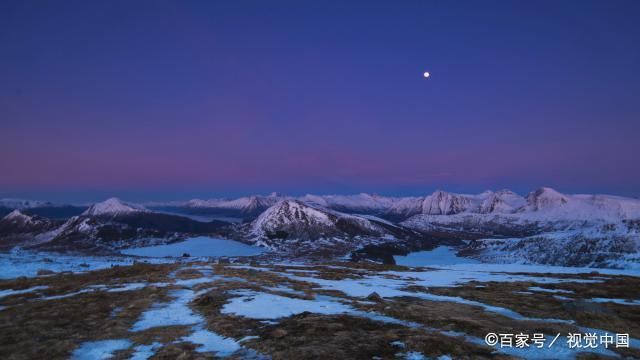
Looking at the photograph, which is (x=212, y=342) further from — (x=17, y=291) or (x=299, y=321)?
(x=17, y=291)

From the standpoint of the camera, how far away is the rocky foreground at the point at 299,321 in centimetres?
1472

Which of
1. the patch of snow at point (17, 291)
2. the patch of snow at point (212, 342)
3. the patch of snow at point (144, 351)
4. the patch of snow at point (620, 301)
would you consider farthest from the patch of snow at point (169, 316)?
the patch of snow at point (620, 301)

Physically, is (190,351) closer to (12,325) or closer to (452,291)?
(12,325)

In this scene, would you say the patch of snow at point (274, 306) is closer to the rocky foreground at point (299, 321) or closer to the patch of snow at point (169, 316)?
the rocky foreground at point (299, 321)

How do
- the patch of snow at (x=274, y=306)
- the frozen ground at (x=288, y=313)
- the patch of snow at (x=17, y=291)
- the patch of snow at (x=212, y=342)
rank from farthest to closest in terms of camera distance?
the patch of snow at (x=17, y=291)
the patch of snow at (x=274, y=306)
the frozen ground at (x=288, y=313)
the patch of snow at (x=212, y=342)

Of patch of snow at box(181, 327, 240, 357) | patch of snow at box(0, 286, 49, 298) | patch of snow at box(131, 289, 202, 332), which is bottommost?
patch of snow at box(0, 286, 49, 298)

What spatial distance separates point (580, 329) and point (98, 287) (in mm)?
35397

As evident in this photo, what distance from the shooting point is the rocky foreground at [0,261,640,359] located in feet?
48.3

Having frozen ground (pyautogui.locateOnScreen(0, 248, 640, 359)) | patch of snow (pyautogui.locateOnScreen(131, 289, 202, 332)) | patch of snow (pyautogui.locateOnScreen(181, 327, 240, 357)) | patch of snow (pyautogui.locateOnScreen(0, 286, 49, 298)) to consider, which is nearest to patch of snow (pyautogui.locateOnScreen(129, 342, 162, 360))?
frozen ground (pyautogui.locateOnScreen(0, 248, 640, 359))

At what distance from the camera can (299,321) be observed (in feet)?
63.3

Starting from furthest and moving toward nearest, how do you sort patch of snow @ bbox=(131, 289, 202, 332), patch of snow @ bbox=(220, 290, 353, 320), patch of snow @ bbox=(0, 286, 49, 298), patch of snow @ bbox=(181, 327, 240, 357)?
1. patch of snow @ bbox=(0, 286, 49, 298)
2. patch of snow @ bbox=(220, 290, 353, 320)
3. patch of snow @ bbox=(131, 289, 202, 332)
4. patch of snow @ bbox=(181, 327, 240, 357)

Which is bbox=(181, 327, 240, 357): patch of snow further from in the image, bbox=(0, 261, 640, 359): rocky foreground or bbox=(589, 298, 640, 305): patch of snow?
bbox=(589, 298, 640, 305): patch of snow

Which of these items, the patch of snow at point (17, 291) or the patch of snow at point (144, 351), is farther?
the patch of snow at point (17, 291)

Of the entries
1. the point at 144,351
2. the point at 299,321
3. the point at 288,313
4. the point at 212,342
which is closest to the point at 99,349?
the point at 144,351
